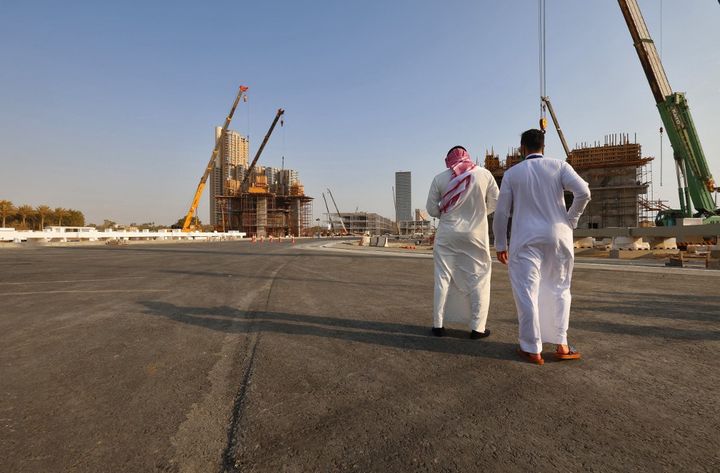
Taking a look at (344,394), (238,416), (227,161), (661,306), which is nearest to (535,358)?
(344,394)

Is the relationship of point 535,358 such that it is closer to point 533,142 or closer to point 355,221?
point 533,142

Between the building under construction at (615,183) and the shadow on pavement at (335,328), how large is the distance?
161 feet

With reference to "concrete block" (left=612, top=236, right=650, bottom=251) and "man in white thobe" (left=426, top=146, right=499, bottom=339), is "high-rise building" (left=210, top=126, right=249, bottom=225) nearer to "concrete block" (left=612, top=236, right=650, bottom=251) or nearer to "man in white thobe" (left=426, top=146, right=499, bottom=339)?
"concrete block" (left=612, top=236, right=650, bottom=251)

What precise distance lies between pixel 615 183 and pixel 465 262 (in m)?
52.4

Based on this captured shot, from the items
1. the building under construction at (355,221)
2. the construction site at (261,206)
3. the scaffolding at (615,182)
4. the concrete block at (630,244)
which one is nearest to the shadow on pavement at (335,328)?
the concrete block at (630,244)

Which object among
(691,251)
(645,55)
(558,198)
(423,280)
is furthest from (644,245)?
(558,198)

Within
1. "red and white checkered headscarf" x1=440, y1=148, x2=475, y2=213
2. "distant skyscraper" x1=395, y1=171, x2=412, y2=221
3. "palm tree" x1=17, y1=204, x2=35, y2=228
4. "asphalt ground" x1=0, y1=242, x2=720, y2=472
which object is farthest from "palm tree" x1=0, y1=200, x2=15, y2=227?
"distant skyscraper" x1=395, y1=171, x2=412, y2=221

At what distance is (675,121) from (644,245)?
1002cm

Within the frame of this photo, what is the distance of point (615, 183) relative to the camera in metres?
43.3

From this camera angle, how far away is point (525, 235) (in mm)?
2820

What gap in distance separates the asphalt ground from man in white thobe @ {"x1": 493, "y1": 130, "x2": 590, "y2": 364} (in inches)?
10.8

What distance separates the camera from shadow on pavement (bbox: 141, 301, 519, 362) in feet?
9.77

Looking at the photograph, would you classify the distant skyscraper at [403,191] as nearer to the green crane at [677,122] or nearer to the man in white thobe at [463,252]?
the green crane at [677,122]

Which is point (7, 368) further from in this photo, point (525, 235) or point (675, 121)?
point (675, 121)
